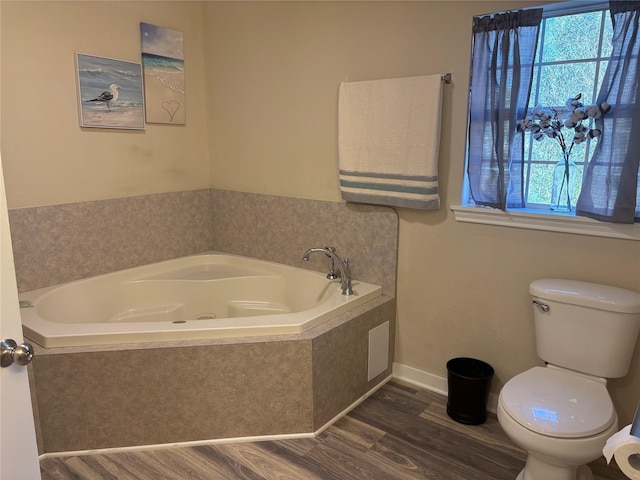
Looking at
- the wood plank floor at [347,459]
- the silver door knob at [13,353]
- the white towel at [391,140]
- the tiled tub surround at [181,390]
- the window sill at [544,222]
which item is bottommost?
the wood plank floor at [347,459]

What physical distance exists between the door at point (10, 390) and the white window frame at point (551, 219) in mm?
1935

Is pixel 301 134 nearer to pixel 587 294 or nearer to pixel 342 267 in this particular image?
pixel 342 267

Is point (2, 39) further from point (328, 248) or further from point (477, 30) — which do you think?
point (477, 30)

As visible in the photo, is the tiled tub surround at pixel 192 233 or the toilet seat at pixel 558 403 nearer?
the toilet seat at pixel 558 403

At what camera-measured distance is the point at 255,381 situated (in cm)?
217

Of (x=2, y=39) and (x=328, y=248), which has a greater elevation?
(x=2, y=39)

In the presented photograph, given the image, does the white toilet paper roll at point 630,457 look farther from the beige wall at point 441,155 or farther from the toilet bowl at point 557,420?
the beige wall at point 441,155

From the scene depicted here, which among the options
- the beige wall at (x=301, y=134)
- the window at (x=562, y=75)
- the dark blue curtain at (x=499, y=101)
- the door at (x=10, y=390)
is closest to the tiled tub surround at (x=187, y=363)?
the beige wall at (x=301, y=134)

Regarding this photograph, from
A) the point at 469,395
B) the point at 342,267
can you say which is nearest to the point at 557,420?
the point at 469,395

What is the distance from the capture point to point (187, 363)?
2.10 meters

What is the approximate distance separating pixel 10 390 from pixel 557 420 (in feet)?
5.43

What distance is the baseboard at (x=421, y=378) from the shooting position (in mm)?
2629

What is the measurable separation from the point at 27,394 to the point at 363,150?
1938 mm

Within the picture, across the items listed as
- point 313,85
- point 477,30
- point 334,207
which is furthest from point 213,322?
point 477,30
